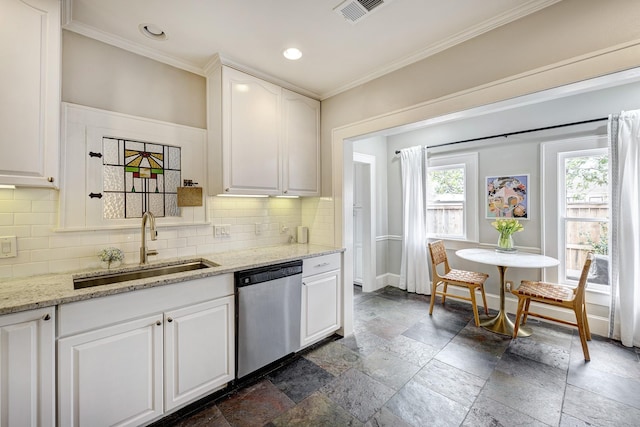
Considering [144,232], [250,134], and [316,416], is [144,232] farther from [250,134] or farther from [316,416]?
[316,416]

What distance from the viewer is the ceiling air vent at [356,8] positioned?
66.2 inches

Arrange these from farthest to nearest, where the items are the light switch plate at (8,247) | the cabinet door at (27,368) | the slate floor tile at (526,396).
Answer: the slate floor tile at (526,396) < the light switch plate at (8,247) < the cabinet door at (27,368)

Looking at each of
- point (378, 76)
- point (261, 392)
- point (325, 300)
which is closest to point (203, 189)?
point (325, 300)

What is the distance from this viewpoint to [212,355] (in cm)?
191

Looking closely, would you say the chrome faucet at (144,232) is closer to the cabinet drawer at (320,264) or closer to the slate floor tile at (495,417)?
the cabinet drawer at (320,264)

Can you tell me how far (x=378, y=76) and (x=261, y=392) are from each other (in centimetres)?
278

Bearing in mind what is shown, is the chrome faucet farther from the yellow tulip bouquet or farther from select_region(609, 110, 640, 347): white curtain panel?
select_region(609, 110, 640, 347): white curtain panel

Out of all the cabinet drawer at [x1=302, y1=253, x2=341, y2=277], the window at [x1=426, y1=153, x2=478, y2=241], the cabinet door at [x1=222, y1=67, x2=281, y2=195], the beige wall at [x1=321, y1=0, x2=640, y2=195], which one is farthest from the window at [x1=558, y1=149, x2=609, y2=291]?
the cabinet door at [x1=222, y1=67, x2=281, y2=195]

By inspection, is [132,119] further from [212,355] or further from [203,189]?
[212,355]

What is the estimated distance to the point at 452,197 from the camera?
3961 millimetres

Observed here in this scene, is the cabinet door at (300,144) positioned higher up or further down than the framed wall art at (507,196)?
higher up

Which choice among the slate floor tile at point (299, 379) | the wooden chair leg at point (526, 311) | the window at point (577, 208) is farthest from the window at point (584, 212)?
the slate floor tile at point (299, 379)

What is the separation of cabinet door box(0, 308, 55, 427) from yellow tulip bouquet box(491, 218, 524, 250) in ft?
12.9

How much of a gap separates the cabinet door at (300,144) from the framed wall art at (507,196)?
7.48 ft
